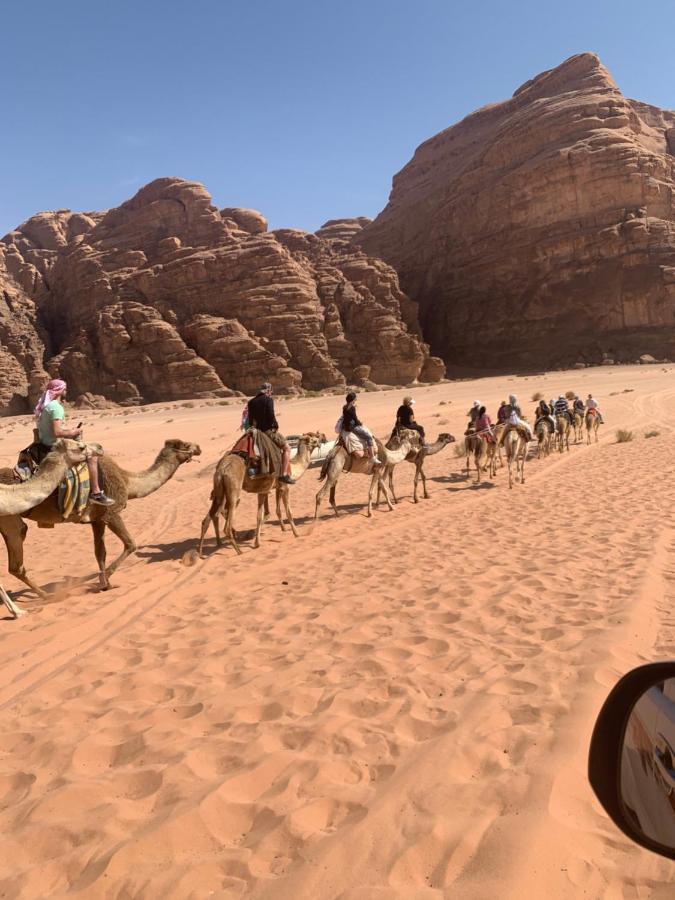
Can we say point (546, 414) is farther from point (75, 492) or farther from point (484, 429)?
point (75, 492)

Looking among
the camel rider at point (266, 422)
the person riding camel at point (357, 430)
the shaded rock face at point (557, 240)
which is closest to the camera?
the camel rider at point (266, 422)

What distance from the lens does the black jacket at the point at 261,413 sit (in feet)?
33.9

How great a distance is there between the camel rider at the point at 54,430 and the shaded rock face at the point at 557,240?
217ft

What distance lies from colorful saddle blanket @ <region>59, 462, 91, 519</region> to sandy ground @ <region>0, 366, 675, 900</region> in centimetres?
114

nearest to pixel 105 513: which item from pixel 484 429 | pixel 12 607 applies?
pixel 12 607

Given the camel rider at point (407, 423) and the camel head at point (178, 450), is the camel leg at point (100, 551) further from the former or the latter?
the camel rider at point (407, 423)

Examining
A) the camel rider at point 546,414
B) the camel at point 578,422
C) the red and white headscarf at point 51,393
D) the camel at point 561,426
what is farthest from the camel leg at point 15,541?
the camel at point 578,422

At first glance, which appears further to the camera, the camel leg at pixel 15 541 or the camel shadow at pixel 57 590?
the camel shadow at pixel 57 590

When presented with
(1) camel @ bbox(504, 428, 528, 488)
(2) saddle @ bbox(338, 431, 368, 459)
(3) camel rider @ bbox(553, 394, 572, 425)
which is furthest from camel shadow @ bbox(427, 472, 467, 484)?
(3) camel rider @ bbox(553, 394, 572, 425)

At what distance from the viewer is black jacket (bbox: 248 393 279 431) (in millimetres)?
10320

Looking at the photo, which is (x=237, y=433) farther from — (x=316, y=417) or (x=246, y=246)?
(x=246, y=246)

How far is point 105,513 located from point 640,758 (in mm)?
7356

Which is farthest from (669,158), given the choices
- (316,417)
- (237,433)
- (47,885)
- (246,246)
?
(47,885)

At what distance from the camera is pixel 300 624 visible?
225 inches
